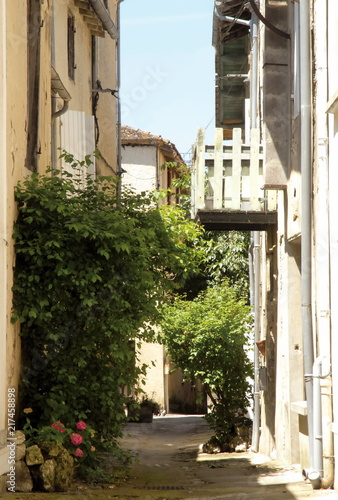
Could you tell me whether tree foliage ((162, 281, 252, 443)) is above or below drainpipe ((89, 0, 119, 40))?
below

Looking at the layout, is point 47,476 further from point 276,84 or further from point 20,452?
point 276,84

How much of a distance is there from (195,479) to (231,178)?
4.14 metres

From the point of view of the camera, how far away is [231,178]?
11281 mm

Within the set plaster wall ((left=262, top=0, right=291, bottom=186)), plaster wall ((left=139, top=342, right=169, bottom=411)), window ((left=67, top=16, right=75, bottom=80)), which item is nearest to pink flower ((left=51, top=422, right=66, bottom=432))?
plaster wall ((left=262, top=0, right=291, bottom=186))

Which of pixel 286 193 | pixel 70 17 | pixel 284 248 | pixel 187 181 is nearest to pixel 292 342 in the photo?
pixel 284 248

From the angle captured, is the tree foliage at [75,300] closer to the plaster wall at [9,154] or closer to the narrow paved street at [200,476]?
the plaster wall at [9,154]

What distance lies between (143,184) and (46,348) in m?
19.6

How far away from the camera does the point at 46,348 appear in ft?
26.5

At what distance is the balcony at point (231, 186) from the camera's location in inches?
440

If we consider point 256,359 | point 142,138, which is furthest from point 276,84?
point 142,138

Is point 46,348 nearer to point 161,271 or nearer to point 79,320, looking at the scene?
point 79,320

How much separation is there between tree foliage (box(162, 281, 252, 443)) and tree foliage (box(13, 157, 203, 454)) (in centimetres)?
613

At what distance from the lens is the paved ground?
7109 mm

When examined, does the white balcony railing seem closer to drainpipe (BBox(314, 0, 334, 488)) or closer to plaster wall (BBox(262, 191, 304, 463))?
plaster wall (BBox(262, 191, 304, 463))
